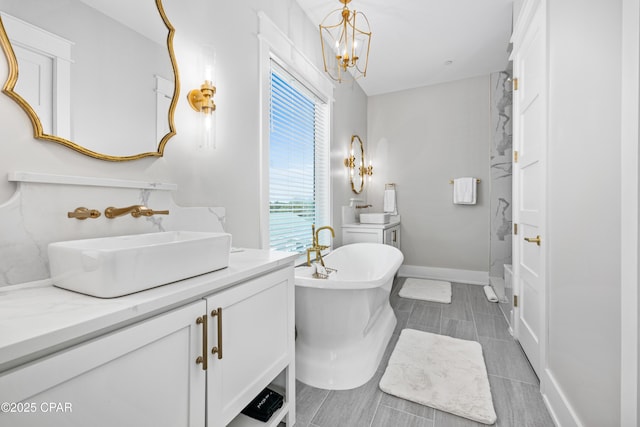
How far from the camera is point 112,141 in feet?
3.66

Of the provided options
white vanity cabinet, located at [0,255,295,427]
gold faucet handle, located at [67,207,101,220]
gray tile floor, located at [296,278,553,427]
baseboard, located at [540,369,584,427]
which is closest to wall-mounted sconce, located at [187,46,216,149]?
gold faucet handle, located at [67,207,101,220]

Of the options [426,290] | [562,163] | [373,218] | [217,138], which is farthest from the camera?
[373,218]

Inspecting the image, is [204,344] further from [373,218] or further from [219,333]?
[373,218]

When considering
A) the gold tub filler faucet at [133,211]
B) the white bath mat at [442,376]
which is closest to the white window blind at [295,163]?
the gold tub filler faucet at [133,211]

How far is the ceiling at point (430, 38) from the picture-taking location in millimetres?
2521

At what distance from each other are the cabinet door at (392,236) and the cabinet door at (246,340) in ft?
7.77

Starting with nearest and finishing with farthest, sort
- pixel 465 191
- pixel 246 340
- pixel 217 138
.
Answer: pixel 246 340 → pixel 217 138 → pixel 465 191

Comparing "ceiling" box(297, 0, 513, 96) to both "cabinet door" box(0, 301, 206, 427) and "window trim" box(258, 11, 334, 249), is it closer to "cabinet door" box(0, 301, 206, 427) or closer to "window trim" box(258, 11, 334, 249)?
"window trim" box(258, 11, 334, 249)

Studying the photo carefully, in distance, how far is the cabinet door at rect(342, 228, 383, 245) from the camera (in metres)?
3.34

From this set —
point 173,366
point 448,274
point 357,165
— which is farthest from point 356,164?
point 173,366

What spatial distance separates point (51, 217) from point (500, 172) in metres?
4.25

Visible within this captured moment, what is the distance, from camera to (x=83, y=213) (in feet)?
3.24

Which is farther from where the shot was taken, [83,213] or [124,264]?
[83,213]

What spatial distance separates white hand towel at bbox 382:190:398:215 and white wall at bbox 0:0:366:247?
265 centimetres
